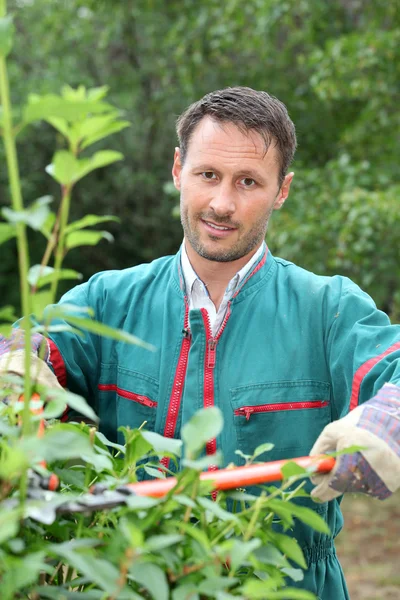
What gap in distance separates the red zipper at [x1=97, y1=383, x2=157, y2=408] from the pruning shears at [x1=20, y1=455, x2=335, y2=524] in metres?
0.89

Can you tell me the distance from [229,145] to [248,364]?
1.89ft

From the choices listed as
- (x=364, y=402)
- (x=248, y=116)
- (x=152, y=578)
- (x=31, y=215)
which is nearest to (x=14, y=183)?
(x=31, y=215)

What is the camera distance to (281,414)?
87.7 inches

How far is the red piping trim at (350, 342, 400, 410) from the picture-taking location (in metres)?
1.99

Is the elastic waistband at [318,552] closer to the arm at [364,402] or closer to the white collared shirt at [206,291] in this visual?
the arm at [364,402]

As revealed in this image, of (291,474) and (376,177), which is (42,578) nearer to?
(291,474)

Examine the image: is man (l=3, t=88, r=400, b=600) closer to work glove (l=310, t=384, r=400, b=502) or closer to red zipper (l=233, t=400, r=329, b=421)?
red zipper (l=233, t=400, r=329, b=421)

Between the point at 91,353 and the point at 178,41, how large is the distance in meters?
5.10

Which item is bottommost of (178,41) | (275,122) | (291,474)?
(291,474)

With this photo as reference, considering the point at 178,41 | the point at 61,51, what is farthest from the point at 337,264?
the point at 61,51

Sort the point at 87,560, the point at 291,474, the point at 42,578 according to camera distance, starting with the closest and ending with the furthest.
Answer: the point at 87,560
the point at 42,578
the point at 291,474

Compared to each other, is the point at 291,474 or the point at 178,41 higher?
the point at 178,41

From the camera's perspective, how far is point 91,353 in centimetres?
234

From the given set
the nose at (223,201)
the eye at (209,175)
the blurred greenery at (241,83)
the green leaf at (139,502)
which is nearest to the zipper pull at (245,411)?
the nose at (223,201)
